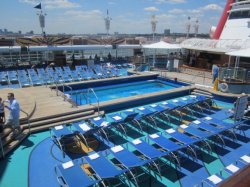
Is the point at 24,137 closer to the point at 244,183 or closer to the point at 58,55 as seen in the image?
the point at 244,183

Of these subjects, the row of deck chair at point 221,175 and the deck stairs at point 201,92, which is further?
the deck stairs at point 201,92

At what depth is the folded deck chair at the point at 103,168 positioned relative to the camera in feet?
15.0

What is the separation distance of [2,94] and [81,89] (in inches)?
178

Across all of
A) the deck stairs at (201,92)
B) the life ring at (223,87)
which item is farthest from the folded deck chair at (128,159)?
the life ring at (223,87)

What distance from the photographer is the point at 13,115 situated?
22.2 ft

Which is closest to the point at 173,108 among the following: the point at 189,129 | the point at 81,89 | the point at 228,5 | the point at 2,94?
the point at 189,129

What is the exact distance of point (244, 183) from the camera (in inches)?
38.3

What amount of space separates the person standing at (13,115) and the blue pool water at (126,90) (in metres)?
4.78

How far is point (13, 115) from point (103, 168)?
3.62 metres

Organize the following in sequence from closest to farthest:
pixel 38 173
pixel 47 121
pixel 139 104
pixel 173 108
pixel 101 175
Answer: pixel 101 175, pixel 38 173, pixel 47 121, pixel 173 108, pixel 139 104

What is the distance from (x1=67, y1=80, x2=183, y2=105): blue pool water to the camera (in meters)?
12.4

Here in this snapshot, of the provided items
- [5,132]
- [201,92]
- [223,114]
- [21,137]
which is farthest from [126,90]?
[5,132]

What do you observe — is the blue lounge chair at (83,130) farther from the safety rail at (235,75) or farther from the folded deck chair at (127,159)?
the safety rail at (235,75)

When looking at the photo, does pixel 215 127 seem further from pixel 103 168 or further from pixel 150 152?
pixel 103 168
